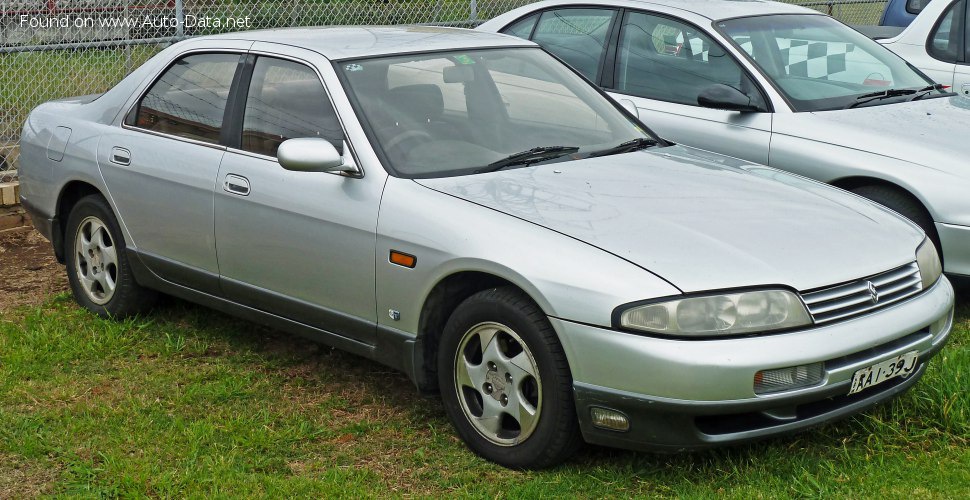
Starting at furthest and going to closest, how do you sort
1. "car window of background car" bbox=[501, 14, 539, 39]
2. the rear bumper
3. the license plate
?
"car window of background car" bbox=[501, 14, 539, 39] → the rear bumper → the license plate

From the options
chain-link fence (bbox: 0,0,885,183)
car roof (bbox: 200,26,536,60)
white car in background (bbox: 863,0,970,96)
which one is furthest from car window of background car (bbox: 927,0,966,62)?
chain-link fence (bbox: 0,0,885,183)

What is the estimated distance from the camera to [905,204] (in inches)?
234

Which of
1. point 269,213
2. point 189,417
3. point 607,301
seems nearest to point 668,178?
point 607,301

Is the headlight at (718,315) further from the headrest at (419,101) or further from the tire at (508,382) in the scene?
the headrest at (419,101)

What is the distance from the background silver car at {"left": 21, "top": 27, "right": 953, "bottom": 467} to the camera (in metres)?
3.89

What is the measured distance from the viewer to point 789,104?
21.5ft

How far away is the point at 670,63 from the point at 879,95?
1201 millimetres

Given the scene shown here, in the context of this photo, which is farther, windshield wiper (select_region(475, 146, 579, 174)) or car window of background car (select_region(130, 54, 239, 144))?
car window of background car (select_region(130, 54, 239, 144))

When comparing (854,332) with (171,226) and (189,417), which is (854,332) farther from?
(171,226)

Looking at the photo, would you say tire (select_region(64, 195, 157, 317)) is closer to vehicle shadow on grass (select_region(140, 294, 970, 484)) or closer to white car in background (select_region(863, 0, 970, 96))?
vehicle shadow on grass (select_region(140, 294, 970, 484))

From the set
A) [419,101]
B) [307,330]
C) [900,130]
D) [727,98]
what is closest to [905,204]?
[900,130]

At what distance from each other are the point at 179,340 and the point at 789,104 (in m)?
3.45

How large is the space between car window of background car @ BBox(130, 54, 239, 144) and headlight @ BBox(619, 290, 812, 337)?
2.38 metres

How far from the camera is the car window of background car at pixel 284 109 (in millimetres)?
4949
